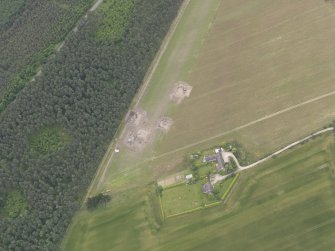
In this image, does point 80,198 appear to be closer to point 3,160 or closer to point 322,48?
point 3,160

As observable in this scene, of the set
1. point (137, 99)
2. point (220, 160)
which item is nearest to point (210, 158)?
point (220, 160)

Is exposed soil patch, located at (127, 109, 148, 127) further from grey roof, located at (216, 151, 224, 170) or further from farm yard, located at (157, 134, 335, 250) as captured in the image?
farm yard, located at (157, 134, 335, 250)

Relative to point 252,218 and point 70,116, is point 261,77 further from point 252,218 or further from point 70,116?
point 70,116

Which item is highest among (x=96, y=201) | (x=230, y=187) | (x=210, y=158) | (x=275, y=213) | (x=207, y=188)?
(x=96, y=201)

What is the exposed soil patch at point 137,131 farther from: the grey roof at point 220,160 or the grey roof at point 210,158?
the grey roof at point 220,160

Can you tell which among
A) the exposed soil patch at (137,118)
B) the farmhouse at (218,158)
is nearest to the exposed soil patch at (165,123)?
the exposed soil patch at (137,118)

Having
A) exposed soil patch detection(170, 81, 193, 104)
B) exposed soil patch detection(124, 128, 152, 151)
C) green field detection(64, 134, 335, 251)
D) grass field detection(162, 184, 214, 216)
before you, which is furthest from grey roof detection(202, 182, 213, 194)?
exposed soil patch detection(170, 81, 193, 104)
